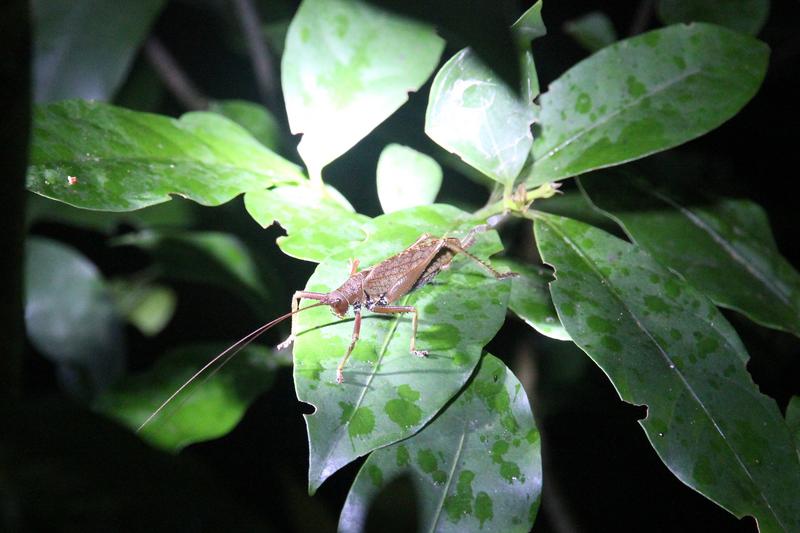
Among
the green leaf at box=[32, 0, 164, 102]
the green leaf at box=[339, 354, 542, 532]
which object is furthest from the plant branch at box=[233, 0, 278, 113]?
the green leaf at box=[339, 354, 542, 532]

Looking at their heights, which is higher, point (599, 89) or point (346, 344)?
point (599, 89)

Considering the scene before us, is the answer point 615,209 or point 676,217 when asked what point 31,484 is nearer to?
point 615,209

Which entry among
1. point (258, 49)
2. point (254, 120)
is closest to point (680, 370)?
point (254, 120)

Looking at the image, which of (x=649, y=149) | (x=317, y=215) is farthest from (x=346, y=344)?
(x=649, y=149)

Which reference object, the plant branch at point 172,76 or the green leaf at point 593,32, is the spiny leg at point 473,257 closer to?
the green leaf at point 593,32

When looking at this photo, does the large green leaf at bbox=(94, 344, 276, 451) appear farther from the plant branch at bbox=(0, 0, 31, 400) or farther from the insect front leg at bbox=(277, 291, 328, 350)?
the plant branch at bbox=(0, 0, 31, 400)

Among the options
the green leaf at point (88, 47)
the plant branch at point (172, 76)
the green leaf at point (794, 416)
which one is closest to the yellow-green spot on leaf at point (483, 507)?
the green leaf at point (794, 416)

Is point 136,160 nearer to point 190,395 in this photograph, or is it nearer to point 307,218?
point 307,218
